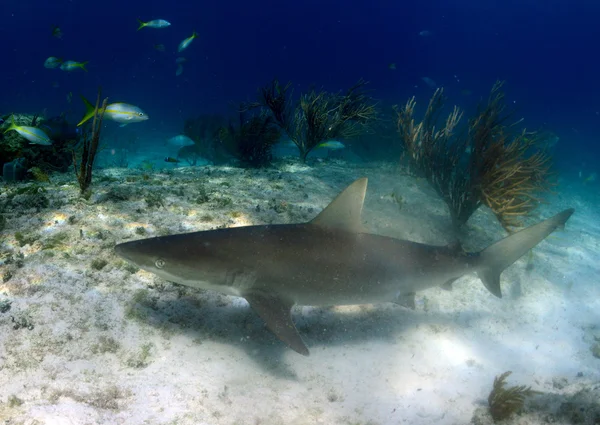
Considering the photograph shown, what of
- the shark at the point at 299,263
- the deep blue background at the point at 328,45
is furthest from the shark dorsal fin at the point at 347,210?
the deep blue background at the point at 328,45

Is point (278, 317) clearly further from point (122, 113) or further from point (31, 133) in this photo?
point (31, 133)

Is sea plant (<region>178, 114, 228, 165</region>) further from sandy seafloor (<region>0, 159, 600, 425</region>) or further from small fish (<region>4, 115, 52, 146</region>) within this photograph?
Answer: sandy seafloor (<region>0, 159, 600, 425</region>)

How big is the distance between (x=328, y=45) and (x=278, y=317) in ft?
461

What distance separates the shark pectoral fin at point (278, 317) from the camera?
2.95m

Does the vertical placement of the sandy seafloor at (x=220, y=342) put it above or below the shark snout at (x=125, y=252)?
below

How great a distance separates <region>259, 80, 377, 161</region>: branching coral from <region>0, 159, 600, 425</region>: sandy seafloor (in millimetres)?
6577

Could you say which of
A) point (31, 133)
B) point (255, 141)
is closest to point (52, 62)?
point (31, 133)

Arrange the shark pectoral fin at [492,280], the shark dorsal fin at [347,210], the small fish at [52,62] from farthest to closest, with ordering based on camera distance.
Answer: the small fish at [52,62] → the shark pectoral fin at [492,280] → the shark dorsal fin at [347,210]

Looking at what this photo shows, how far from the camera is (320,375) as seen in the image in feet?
11.4

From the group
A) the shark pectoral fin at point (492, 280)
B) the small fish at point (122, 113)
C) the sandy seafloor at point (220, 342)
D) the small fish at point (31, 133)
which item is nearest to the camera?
the sandy seafloor at point (220, 342)

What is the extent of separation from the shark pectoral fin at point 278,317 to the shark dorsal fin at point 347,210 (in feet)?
3.24

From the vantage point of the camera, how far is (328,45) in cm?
12619

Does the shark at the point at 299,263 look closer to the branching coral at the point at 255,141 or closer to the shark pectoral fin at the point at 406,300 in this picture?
the shark pectoral fin at the point at 406,300

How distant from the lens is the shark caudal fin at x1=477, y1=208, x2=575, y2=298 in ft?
15.0
